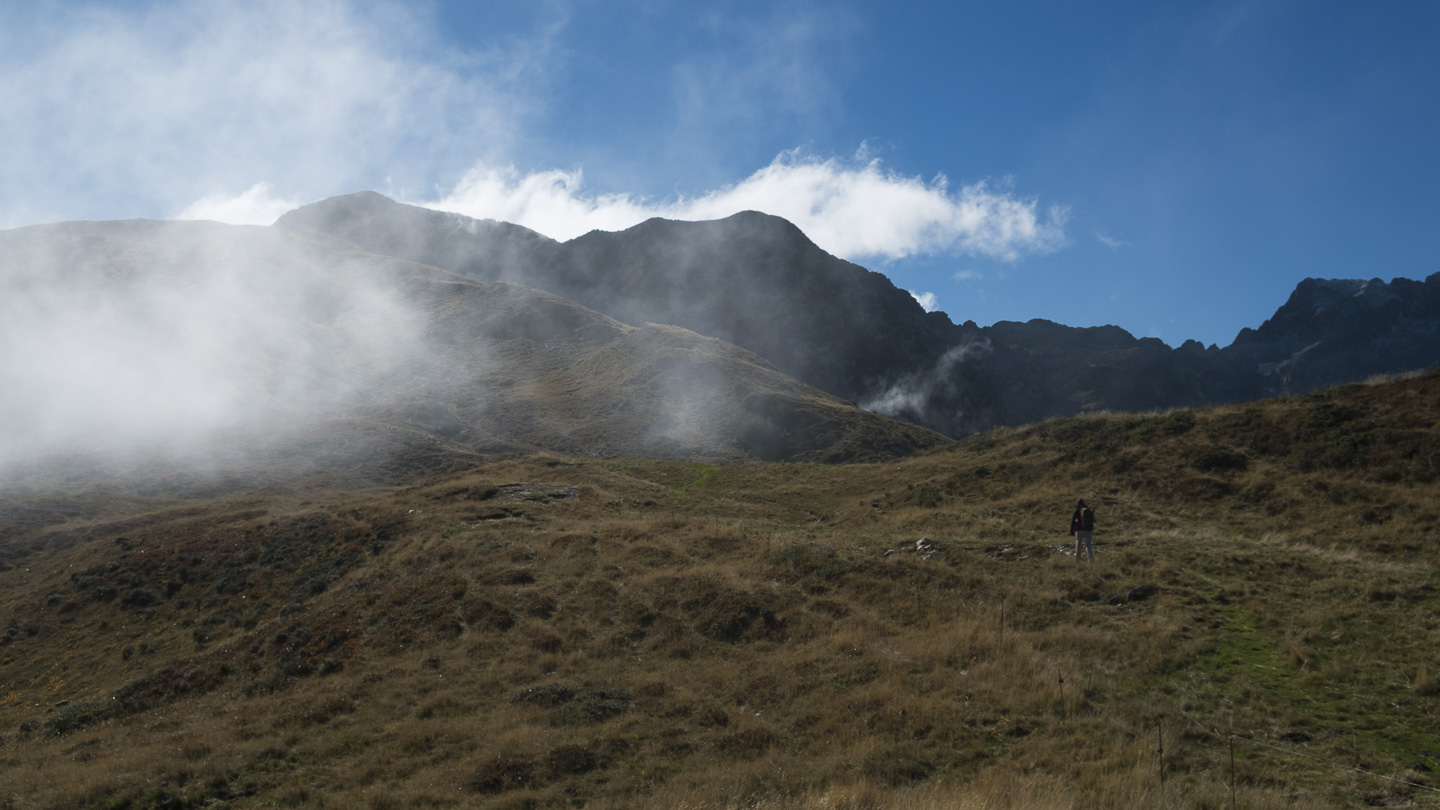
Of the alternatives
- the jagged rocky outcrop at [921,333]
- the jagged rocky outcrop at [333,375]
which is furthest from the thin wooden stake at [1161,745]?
the jagged rocky outcrop at [921,333]

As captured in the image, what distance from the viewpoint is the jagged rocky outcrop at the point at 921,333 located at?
5591 inches

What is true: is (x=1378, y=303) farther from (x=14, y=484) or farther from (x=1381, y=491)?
(x=14, y=484)

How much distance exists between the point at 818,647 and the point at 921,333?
529 ft

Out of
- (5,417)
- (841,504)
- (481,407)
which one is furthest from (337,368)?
(841,504)

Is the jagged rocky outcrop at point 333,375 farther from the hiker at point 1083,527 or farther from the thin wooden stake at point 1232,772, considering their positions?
the thin wooden stake at point 1232,772

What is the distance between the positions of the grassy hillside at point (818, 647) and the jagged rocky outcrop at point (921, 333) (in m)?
118

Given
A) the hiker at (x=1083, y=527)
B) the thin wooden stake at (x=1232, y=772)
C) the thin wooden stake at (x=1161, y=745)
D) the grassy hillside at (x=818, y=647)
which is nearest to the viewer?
the thin wooden stake at (x=1232, y=772)

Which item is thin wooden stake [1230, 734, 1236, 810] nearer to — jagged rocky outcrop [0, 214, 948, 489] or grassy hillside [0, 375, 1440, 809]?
grassy hillside [0, 375, 1440, 809]

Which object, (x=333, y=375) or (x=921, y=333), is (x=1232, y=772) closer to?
(x=333, y=375)

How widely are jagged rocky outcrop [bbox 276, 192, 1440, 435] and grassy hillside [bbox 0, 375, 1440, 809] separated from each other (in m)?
118

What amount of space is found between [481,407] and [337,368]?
28.8 metres

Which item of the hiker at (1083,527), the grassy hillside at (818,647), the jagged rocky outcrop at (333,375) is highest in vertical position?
the jagged rocky outcrop at (333,375)

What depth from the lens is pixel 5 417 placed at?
250 feet

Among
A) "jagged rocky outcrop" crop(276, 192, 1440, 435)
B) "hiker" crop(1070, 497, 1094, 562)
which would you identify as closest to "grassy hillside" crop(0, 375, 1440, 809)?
"hiker" crop(1070, 497, 1094, 562)
